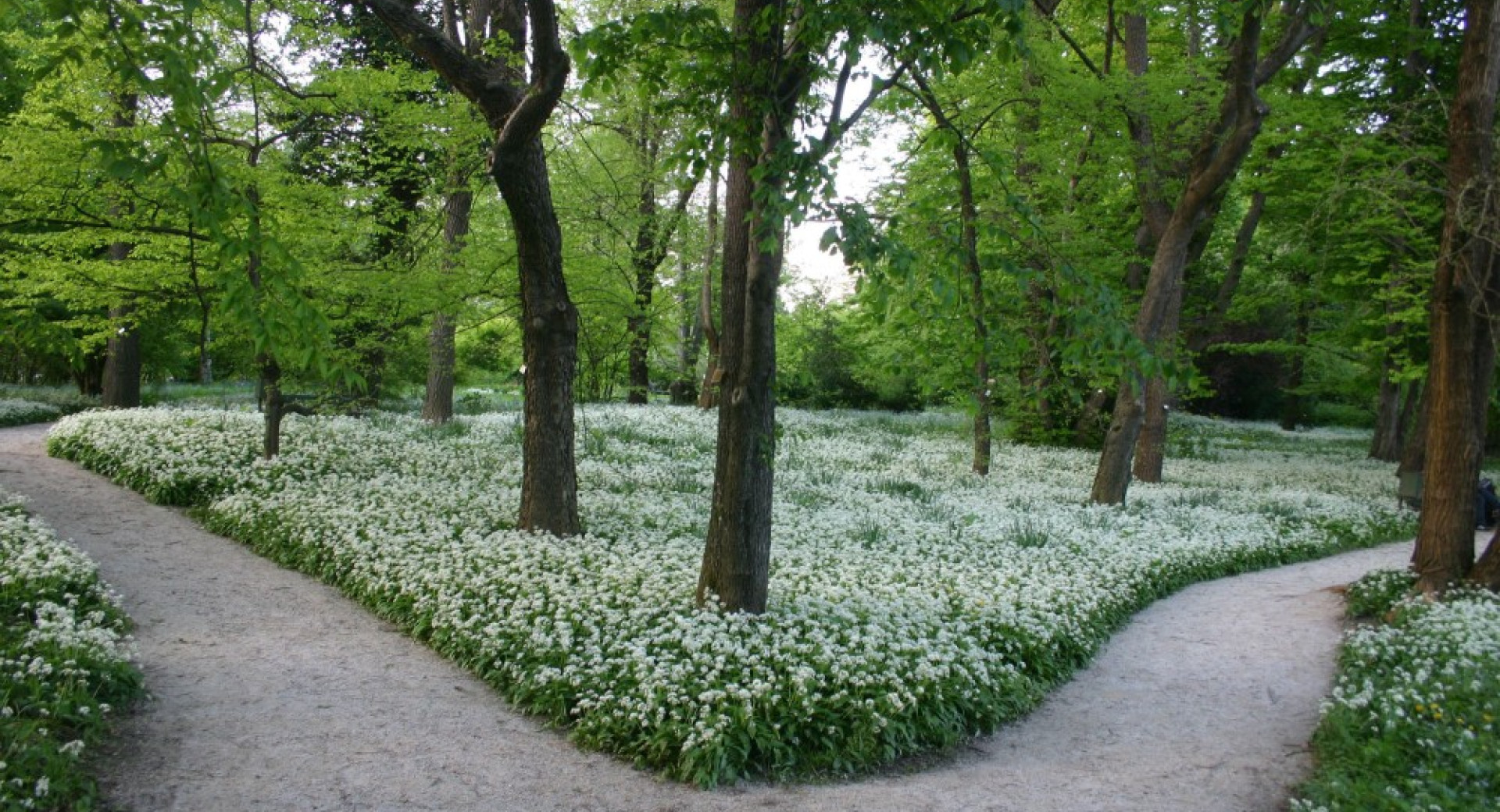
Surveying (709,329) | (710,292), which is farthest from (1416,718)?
(710,292)

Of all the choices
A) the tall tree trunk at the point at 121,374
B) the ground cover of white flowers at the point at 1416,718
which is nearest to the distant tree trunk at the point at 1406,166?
the ground cover of white flowers at the point at 1416,718

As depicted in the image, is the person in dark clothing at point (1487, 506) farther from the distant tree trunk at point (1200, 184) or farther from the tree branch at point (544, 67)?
the tree branch at point (544, 67)

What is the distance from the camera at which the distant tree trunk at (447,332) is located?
44.6 ft

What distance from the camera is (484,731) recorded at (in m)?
5.61

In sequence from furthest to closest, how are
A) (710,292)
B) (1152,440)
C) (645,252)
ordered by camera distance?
(645,252)
(710,292)
(1152,440)

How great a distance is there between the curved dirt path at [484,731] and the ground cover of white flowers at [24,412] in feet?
45.0

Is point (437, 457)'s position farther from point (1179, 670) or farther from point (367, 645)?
point (1179, 670)

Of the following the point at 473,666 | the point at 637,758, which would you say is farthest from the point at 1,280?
the point at 637,758

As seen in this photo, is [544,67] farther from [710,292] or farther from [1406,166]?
[710,292]

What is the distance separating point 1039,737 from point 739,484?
8.80 feet

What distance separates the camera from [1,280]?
13828 millimetres

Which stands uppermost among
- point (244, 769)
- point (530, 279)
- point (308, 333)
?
point (530, 279)

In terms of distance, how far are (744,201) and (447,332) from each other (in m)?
11.4

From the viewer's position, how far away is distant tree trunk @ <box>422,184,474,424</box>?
1359 cm
